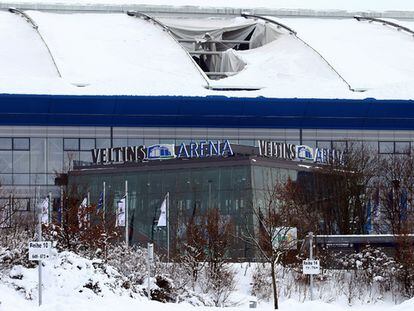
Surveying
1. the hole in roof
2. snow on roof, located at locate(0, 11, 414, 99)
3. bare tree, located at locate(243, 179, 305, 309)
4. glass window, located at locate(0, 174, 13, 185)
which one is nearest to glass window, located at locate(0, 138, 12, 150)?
glass window, located at locate(0, 174, 13, 185)

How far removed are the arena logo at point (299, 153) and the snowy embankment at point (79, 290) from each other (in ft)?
113

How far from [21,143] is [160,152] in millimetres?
10443

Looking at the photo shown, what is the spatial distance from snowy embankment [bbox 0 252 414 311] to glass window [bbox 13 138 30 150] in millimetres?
40653

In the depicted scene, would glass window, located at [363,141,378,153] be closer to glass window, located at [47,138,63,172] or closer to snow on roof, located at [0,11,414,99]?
snow on roof, located at [0,11,414,99]

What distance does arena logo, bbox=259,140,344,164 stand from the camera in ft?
286

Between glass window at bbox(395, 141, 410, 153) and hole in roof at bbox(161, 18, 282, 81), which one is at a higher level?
hole in roof at bbox(161, 18, 282, 81)

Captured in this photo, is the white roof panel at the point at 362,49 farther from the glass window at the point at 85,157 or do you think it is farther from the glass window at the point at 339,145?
the glass window at the point at 85,157

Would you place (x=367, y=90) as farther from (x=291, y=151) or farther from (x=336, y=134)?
(x=291, y=151)

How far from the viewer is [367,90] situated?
96938 mm

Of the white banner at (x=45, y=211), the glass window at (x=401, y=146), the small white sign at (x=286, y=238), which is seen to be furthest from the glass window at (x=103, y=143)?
the small white sign at (x=286, y=238)

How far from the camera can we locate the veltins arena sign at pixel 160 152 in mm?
86125

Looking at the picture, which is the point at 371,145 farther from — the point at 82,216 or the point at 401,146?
the point at 82,216

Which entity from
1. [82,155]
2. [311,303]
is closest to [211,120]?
[82,155]

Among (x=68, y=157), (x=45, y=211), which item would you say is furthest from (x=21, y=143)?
(x=45, y=211)
